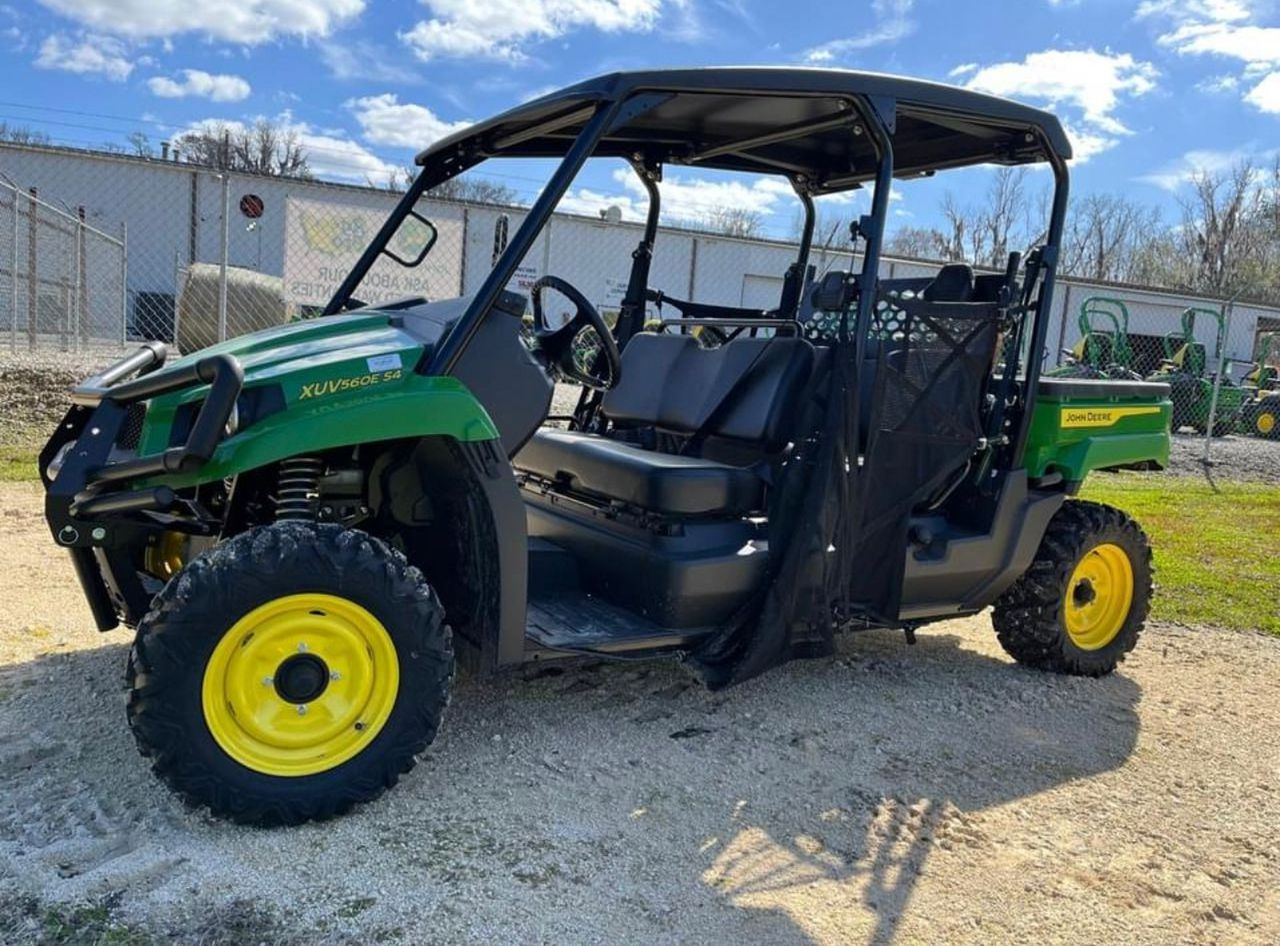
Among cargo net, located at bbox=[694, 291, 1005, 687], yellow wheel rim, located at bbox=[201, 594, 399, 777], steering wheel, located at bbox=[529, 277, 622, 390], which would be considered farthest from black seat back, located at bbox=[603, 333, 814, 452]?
yellow wheel rim, located at bbox=[201, 594, 399, 777]

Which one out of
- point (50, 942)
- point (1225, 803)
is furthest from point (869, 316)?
point (50, 942)

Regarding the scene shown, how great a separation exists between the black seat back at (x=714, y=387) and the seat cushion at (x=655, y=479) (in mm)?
245

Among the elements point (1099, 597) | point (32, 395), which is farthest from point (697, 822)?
point (32, 395)

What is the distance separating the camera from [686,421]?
14.9 feet

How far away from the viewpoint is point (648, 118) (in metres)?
4.16

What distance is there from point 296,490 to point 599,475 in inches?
49.0

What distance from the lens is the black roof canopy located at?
11.3 ft

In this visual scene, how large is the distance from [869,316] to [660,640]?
52.6 inches

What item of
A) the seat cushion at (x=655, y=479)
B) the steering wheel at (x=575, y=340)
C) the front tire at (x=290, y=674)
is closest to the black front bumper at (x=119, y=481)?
the front tire at (x=290, y=674)

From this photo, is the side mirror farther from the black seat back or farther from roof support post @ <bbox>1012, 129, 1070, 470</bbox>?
roof support post @ <bbox>1012, 129, 1070, 470</bbox>

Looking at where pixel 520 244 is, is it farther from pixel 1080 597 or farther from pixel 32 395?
pixel 32 395

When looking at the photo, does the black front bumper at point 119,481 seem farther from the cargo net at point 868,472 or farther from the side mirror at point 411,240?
the cargo net at point 868,472

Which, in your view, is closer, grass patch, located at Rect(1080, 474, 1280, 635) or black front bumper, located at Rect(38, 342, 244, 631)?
black front bumper, located at Rect(38, 342, 244, 631)

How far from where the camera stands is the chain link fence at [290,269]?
973 cm
